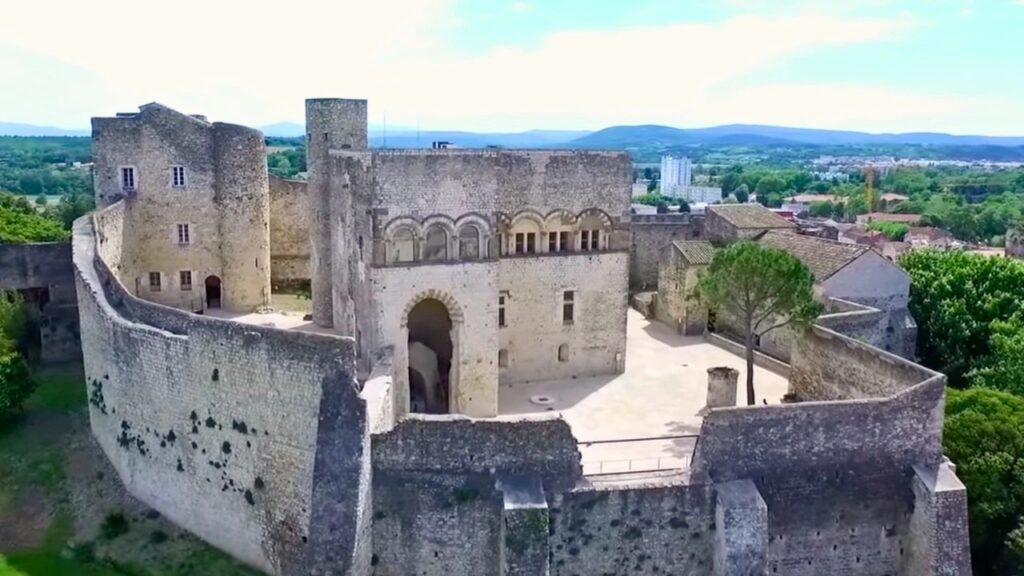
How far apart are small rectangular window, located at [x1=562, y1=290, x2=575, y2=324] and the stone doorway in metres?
16.3

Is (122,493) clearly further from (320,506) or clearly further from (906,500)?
(906,500)

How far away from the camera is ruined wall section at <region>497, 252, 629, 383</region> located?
3028cm

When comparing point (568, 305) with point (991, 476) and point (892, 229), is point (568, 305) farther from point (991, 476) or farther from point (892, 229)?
point (892, 229)

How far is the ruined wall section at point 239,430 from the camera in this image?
19.2 metres

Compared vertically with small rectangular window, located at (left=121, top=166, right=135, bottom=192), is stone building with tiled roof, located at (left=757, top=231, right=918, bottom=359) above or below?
below

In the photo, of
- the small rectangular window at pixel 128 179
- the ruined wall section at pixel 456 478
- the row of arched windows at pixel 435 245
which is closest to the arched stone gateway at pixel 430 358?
the row of arched windows at pixel 435 245

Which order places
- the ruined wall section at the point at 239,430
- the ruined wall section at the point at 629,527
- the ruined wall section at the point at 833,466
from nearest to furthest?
1. the ruined wall section at the point at 239,430
2. the ruined wall section at the point at 629,527
3. the ruined wall section at the point at 833,466

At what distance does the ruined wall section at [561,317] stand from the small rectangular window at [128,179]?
16.7 metres

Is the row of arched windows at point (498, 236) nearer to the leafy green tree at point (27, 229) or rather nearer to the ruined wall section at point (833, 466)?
the ruined wall section at point (833, 466)

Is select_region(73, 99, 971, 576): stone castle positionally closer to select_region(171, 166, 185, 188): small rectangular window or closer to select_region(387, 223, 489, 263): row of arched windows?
select_region(387, 223, 489, 263): row of arched windows

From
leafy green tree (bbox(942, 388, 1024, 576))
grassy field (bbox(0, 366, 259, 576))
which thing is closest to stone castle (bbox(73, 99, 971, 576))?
grassy field (bbox(0, 366, 259, 576))

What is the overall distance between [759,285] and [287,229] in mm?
24990

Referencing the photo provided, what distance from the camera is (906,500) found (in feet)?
69.3

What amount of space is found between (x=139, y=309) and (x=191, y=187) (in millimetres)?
13663
